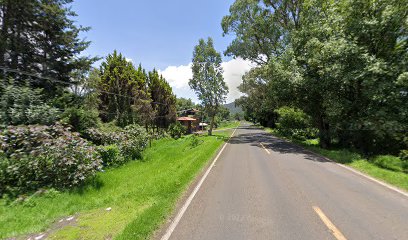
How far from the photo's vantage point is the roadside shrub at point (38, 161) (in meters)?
8.90

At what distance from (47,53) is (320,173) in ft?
63.0

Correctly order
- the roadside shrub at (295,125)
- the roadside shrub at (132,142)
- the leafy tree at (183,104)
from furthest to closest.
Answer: the leafy tree at (183,104)
the roadside shrub at (295,125)
the roadside shrub at (132,142)

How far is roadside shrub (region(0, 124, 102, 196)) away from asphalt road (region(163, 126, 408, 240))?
571 centimetres

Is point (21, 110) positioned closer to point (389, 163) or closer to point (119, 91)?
point (119, 91)

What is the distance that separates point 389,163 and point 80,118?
1837cm

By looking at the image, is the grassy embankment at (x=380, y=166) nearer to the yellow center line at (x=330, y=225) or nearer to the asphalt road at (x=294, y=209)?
the asphalt road at (x=294, y=209)

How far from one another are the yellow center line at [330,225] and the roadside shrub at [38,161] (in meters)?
8.82

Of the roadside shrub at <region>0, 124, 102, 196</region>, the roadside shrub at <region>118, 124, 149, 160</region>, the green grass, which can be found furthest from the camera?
the roadside shrub at <region>118, 124, 149, 160</region>

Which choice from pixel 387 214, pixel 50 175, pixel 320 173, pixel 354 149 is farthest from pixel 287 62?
pixel 50 175

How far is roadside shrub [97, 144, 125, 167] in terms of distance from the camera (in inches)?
553

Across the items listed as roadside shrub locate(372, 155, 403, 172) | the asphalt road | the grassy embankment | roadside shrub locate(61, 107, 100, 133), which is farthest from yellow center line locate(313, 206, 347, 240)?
roadside shrub locate(61, 107, 100, 133)

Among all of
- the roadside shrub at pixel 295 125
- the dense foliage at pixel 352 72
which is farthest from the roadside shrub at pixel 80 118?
the roadside shrub at pixel 295 125

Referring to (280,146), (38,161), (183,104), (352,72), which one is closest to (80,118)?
(38,161)

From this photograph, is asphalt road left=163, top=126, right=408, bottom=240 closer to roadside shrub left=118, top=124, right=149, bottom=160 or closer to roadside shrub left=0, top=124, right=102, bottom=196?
roadside shrub left=0, top=124, right=102, bottom=196
